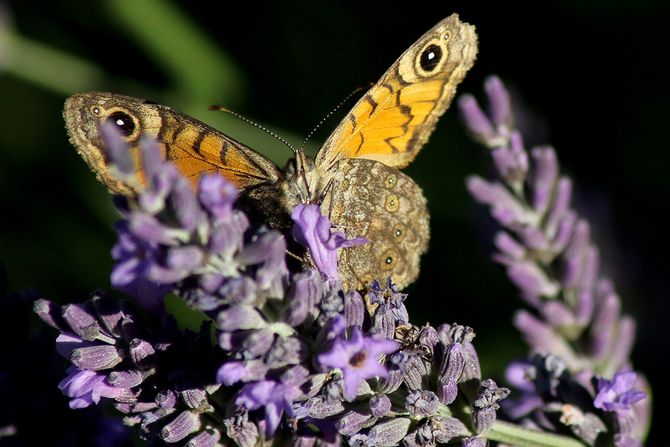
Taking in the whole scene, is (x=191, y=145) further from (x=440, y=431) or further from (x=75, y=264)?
(x=75, y=264)

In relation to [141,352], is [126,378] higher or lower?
lower

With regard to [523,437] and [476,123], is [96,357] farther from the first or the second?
[476,123]

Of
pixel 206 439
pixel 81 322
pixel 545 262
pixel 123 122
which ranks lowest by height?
pixel 206 439

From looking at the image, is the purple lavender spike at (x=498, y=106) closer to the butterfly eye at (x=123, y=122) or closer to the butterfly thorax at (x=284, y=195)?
the butterfly thorax at (x=284, y=195)

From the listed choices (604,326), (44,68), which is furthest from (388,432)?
(44,68)

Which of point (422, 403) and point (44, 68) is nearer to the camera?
point (422, 403)

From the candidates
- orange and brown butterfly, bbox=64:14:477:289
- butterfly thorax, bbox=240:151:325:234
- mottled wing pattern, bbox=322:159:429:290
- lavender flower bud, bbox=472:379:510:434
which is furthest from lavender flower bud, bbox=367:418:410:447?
butterfly thorax, bbox=240:151:325:234

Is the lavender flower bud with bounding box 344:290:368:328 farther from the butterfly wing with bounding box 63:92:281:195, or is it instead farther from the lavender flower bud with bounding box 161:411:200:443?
the butterfly wing with bounding box 63:92:281:195

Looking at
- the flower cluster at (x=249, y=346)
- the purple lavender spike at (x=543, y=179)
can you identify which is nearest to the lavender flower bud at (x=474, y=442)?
the flower cluster at (x=249, y=346)
